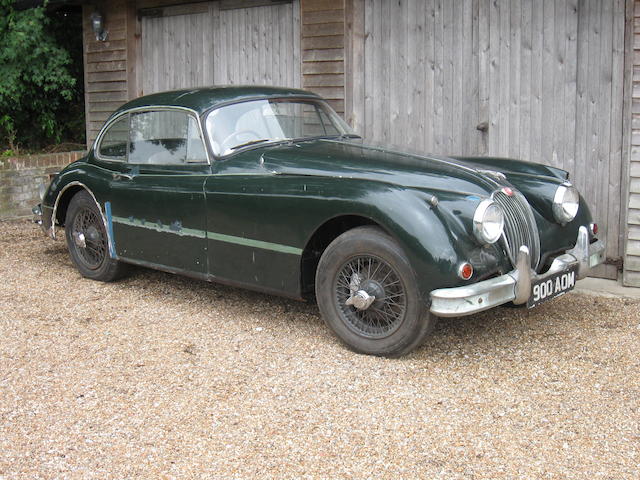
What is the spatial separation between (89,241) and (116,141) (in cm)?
90

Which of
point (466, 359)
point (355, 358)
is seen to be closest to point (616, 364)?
point (466, 359)

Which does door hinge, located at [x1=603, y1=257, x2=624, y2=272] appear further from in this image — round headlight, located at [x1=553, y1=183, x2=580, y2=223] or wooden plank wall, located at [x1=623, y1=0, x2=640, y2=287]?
round headlight, located at [x1=553, y1=183, x2=580, y2=223]

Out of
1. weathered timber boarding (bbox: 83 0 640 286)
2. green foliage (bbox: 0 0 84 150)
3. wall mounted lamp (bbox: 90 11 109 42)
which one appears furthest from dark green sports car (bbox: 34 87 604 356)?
green foliage (bbox: 0 0 84 150)

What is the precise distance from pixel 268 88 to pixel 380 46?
7.13 ft

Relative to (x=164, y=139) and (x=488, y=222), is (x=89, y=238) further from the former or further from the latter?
(x=488, y=222)

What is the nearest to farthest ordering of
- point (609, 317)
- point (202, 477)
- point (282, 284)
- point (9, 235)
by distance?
point (202, 477) → point (282, 284) → point (609, 317) → point (9, 235)

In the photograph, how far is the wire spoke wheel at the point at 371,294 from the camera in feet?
15.4

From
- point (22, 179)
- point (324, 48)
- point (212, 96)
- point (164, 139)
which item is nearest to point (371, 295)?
point (212, 96)

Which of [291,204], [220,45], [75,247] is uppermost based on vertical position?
[220,45]

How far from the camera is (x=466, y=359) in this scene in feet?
15.7

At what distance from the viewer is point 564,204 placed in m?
5.25

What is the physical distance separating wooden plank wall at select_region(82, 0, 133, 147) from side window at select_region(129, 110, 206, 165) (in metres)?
4.20

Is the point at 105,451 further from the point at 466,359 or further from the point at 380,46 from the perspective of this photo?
the point at 380,46

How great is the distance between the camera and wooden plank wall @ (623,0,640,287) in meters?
6.24
